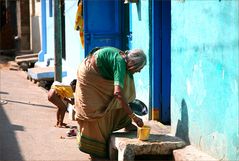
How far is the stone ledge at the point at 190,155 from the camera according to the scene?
483 cm

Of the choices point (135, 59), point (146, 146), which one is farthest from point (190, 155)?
point (135, 59)

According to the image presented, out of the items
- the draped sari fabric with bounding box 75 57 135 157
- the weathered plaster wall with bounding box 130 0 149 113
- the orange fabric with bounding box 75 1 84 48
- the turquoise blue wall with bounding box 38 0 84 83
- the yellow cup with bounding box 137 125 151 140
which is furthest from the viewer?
the turquoise blue wall with bounding box 38 0 84 83

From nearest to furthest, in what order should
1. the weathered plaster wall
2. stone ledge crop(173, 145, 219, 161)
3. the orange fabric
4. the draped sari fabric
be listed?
stone ledge crop(173, 145, 219, 161)
the draped sari fabric
the weathered plaster wall
the orange fabric

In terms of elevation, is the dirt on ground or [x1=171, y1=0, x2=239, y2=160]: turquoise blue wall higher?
[x1=171, y1=0, x2=239, y2=160]: turquoise blue wall

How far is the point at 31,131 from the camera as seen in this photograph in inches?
312

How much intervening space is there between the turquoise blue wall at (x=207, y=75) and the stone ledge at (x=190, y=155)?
0.22ft

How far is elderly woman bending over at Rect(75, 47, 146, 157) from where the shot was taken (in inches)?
226

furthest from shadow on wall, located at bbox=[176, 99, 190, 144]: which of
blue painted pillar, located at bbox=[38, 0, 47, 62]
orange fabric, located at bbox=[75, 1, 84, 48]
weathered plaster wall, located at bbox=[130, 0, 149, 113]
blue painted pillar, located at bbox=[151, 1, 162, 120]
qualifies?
blue painted pillar, located at bbox=[38, 0, 47, 62]

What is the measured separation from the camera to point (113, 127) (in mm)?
6113

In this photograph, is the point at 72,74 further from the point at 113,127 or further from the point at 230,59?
the point at 230,59

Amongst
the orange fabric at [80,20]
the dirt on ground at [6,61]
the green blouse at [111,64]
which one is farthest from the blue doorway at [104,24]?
the dirt on ground at [6,61]

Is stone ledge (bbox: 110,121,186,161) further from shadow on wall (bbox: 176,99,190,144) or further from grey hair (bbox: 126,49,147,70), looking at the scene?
grey hair (bbox: 126,49,147,70)

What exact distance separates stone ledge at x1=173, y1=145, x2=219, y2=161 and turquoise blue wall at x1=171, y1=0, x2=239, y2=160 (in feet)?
0.22

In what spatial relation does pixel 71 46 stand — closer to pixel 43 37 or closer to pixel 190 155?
pixel 43 37
